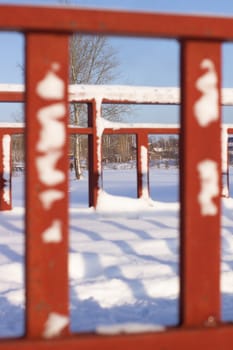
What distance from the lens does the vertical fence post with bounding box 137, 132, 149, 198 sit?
35.1 ft

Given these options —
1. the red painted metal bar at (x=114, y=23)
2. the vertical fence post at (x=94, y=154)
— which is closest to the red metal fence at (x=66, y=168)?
the red painted metal bar at (x=114, y=23)

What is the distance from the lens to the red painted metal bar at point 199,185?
4.46 feet

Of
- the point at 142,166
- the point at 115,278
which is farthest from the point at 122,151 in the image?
the point at 115,278

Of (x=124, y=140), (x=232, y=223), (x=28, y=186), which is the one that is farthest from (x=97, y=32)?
(x=124, y=140)

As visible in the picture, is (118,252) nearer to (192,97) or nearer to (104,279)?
(104,279)

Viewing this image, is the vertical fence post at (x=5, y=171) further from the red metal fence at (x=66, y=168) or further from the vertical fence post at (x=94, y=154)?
the red metal fence at (x=66, y=168)

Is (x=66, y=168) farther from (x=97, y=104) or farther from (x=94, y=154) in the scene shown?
(x=97, y=104)

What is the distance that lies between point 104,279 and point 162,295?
52 centimetres

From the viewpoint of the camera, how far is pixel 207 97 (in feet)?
4.51

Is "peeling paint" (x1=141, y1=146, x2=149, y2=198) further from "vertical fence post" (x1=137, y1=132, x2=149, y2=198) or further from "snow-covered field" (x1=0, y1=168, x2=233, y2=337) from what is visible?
"snow-covered field" (x1=0, y1=168, x2=233, y2=337)

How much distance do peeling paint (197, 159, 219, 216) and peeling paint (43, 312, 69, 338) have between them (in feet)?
1.57

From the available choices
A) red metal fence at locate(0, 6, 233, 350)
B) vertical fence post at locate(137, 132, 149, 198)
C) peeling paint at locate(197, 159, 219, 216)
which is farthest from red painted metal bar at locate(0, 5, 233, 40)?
vertical fence post at locate(137, 132, 149, 198)

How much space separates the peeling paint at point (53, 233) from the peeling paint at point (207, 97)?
0.48 meters

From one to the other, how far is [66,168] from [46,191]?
8cm
